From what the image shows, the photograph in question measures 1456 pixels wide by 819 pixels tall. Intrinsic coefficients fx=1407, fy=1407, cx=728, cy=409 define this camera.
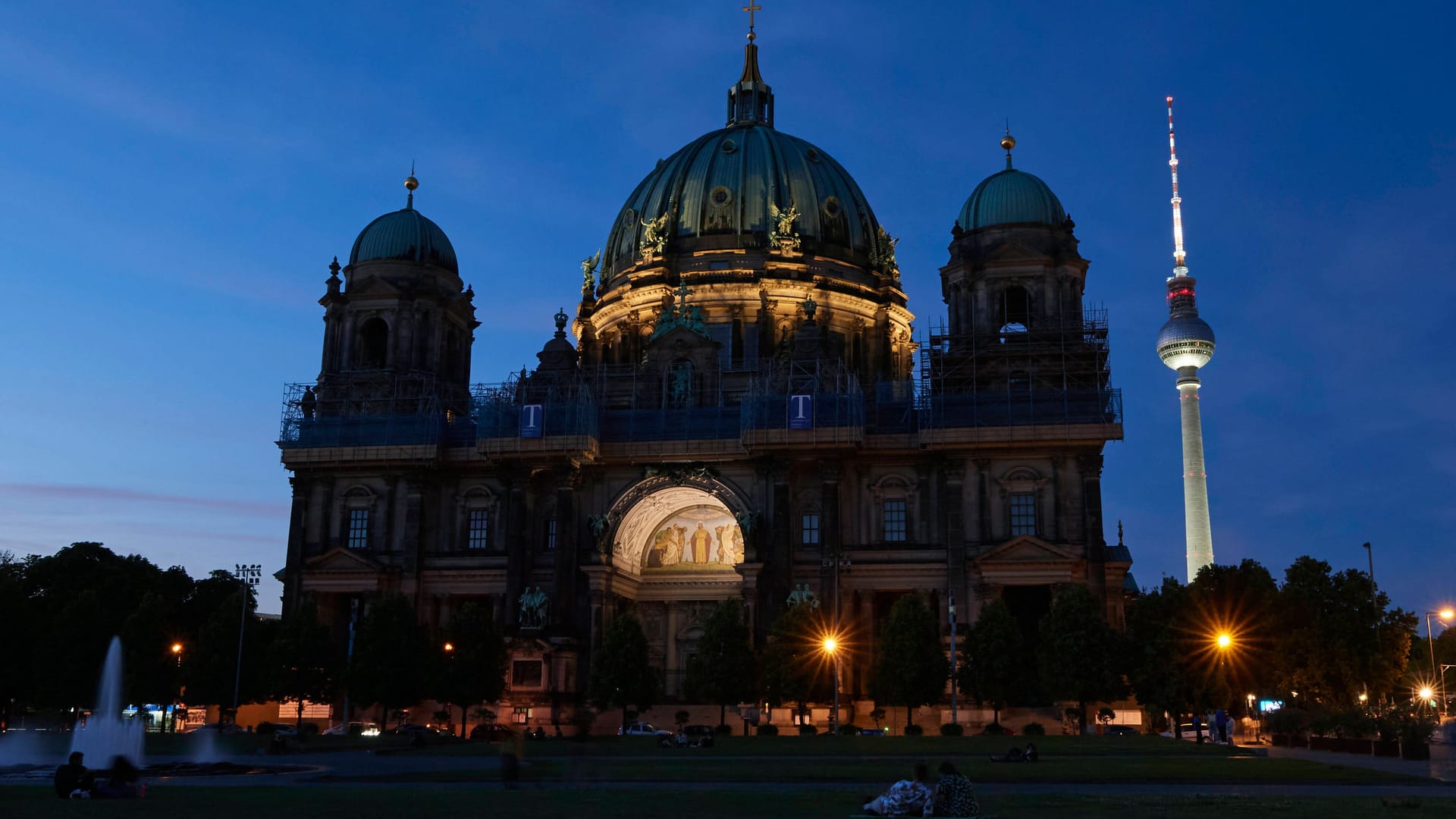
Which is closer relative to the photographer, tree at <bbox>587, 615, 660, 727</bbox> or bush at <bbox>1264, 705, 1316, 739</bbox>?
bush at <bbox>1264, 705, 1316, 739</bbox>

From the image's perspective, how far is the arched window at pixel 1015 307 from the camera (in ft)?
291

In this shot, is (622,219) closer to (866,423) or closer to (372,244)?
(372,244)

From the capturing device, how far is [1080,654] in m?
69.1

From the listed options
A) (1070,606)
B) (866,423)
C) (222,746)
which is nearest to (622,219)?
(866,423)

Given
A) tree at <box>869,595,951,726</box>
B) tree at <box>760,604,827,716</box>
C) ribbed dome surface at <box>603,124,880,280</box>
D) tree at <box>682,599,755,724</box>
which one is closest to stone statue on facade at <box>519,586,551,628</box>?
tree at <box>682,599,755,724</box>

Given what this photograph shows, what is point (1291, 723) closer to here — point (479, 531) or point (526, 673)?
point (526, 673)

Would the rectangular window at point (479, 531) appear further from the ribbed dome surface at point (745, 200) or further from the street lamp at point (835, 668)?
the ribbed dome surface at point (745, 200)

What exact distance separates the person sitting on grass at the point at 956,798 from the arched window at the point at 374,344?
74.7 metres

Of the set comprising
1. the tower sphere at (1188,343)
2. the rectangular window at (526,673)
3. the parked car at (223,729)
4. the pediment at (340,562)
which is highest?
the tower sphere at (1188,343)

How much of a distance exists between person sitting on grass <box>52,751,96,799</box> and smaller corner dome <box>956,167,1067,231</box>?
70338mm

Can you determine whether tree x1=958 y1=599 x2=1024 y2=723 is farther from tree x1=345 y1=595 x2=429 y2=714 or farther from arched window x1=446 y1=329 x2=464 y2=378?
arched window x1=446 y1=329 x2=464 y2=378

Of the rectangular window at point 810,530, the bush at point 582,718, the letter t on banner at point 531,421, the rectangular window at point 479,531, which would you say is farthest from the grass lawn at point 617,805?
the rectangular window at point 479,531

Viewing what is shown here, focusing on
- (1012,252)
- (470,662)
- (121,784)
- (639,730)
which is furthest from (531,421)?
(121,784)

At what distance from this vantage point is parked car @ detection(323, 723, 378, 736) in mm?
73812
